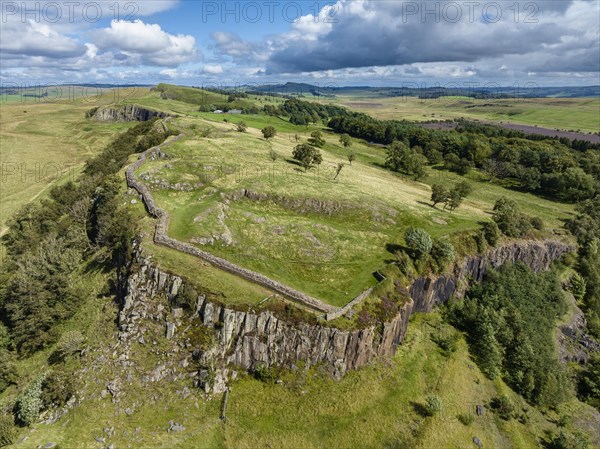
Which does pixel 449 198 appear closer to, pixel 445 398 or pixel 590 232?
pixel 590 232

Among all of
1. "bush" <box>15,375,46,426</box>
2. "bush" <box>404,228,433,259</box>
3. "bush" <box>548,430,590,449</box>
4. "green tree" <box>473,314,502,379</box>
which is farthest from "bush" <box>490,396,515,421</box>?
"bush" <box>15,375,46,426</box>

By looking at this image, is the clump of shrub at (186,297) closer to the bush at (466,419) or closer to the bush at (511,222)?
the bush at (466,419)

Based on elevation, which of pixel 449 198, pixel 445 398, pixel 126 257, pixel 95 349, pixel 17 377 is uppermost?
pixel 449 198

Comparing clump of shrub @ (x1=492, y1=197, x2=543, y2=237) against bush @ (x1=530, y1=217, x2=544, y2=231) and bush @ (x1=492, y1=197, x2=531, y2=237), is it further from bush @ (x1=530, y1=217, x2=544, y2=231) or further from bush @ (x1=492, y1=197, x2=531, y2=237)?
bush @ (x1=530, y1=217, x2=544, y2=231)

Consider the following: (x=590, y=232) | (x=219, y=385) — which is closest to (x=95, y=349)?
(x=219, y=385)

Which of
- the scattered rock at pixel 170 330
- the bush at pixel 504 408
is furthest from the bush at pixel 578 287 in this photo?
the scattered rock at pixel 170 330

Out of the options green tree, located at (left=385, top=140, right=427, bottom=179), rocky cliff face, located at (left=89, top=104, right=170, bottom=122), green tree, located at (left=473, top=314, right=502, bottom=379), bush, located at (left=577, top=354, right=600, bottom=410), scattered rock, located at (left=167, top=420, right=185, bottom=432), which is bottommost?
bush, located at (left=577, top=354, right=600, bottom=410)
